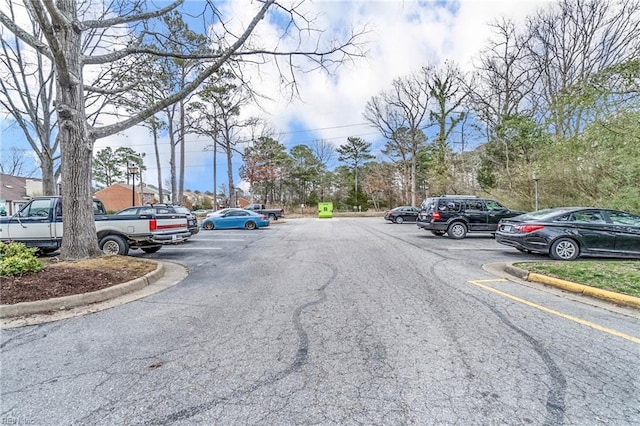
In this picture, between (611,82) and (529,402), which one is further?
(611,82)

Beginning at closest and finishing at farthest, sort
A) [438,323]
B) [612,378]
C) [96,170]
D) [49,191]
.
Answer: [612,378] → [438,323] → [49,191] → [96,170]

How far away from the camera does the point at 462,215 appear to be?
41.9 feet

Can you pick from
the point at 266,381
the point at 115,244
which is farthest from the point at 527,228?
the point at 115,244

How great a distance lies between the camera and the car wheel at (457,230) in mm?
12680

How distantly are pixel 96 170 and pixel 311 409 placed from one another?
63467 mm

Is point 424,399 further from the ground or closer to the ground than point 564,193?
closer to the ground

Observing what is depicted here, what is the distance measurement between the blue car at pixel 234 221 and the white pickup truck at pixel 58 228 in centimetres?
1117

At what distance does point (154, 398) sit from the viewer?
2.28m

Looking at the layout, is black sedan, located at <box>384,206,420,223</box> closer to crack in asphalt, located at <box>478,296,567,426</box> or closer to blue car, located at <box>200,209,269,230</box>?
blue car, located at <box>200,209,269,230</box>

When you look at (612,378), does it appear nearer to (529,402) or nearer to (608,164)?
(529,402)

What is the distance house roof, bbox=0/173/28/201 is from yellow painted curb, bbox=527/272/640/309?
4109 cm

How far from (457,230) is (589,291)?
317 inches

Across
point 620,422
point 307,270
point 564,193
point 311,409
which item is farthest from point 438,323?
point 564,193

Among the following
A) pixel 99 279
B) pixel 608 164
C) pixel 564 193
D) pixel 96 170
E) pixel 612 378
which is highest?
pixel 96 170
